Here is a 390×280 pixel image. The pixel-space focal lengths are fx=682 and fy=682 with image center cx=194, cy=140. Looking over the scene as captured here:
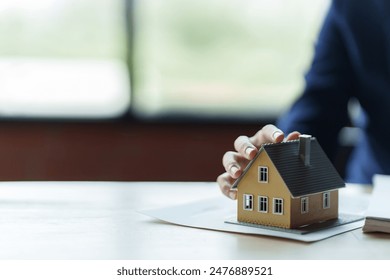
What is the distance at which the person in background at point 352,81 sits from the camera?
180 cm

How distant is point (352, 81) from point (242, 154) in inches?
33.3

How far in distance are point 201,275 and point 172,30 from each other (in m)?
2.38

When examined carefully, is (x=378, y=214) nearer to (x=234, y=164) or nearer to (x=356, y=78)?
(x=234, y=164)

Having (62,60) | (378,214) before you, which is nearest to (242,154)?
(378,214)

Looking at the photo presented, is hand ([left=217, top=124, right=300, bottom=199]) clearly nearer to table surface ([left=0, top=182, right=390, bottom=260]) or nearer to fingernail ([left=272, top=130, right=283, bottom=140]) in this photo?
fingernail ([left=272, top=130, right=283, bottom=140])

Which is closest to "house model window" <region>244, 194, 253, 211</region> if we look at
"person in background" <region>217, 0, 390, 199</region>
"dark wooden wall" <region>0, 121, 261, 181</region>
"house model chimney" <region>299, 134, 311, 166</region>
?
"house model chimney" <region>299, 134, 311, 166</region>

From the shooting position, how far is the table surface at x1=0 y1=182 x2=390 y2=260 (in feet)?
2.96

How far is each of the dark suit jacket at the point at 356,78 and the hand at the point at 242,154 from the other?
1.72 ft

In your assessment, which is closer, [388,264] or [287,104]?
[388,264]

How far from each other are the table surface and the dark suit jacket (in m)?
0.59

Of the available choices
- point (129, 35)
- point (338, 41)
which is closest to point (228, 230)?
point (338, 41)

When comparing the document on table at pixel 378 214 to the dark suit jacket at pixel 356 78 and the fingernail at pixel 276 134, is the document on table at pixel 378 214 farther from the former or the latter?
the dark suit jacket at pixel 356 78

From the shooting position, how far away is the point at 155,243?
3.16ft

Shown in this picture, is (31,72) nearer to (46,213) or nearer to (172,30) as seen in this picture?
(172,30)
